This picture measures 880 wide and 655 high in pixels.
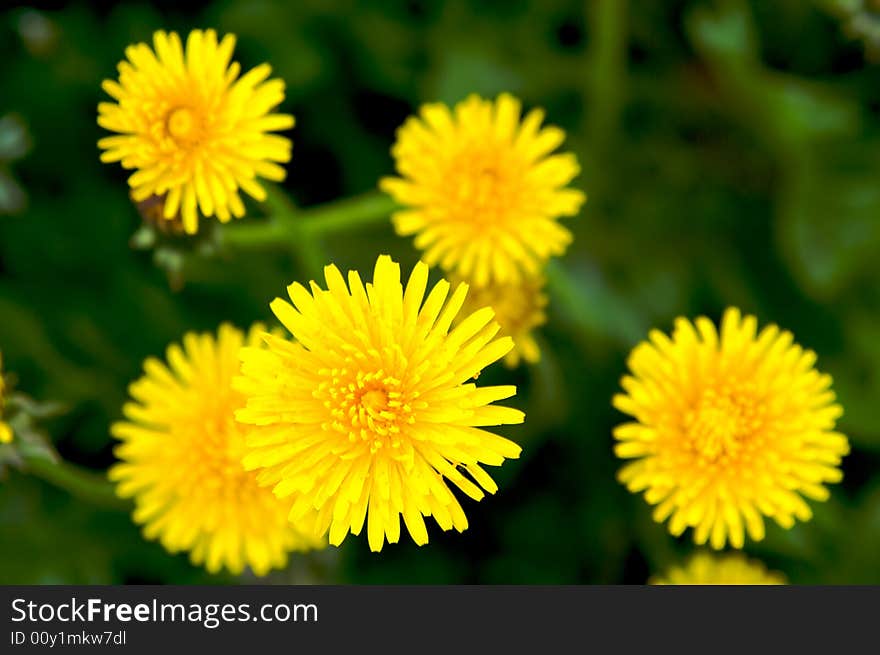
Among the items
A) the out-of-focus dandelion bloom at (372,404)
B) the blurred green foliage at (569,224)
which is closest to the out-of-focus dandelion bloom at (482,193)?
the out-of-focus dandelion bloom at (372,404)

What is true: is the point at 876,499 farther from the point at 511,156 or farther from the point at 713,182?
the point at 511,156

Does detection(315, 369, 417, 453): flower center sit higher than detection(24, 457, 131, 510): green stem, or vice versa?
detection(24, 457, 131, 510): green stem

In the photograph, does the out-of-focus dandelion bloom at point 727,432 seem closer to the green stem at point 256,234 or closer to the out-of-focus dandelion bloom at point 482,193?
the out-of-focus dandelion bloom at point 482,193

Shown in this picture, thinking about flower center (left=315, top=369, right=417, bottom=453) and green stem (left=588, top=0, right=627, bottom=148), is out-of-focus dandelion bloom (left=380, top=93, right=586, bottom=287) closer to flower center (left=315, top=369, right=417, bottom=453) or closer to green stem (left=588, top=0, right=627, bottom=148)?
flower center (left=315, top=369, right=417, bottom=453)

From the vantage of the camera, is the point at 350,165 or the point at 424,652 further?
the point at 350,165

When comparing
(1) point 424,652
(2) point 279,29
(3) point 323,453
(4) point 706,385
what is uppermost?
(2) point 279,29

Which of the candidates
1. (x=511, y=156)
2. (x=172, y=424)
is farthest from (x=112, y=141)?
(x=511, y=156)

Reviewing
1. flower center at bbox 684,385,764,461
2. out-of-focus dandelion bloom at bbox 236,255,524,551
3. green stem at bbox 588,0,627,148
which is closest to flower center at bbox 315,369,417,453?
out-of-focus dandelion bloom at bbox 236,255,524,551
